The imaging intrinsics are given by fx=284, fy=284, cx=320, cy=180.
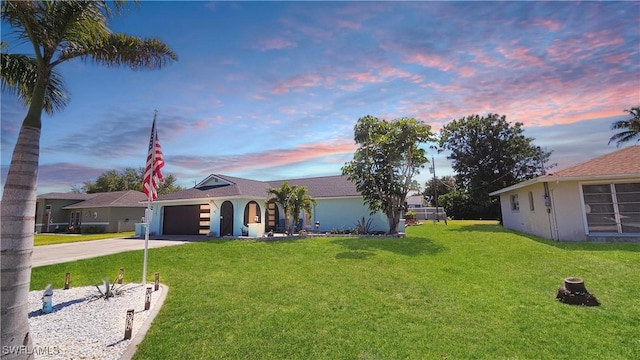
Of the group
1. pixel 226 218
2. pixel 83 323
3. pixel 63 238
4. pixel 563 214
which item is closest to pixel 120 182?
pixel 63 238

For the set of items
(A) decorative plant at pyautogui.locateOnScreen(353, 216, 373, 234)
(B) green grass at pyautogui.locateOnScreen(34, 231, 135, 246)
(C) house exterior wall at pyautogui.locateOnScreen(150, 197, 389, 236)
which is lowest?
(B) green grass at pyautogui.locateOnScreen(34, 231, 135, 246)

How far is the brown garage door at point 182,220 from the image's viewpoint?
22.5 meters

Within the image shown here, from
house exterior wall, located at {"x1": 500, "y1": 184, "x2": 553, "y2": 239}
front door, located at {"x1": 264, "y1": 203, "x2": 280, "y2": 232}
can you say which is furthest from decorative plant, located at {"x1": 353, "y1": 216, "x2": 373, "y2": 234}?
house exterior wall, located at {"x1": 500, "y1": 184, "x2": 553, "y2": 239}

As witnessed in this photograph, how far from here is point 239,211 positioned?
2031 centimetres

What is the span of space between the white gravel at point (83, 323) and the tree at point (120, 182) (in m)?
50.6

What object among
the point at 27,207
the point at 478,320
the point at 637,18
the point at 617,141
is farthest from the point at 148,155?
the point at 617,141

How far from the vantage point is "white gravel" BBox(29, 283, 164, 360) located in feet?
15.1

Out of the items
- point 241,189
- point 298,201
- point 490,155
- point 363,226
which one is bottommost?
point 363,226

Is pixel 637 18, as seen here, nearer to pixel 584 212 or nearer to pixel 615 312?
pixel 584 212

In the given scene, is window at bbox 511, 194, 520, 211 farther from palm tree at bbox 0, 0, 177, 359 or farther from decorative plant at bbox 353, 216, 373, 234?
palm tree at bbox 0, 0, 177, 359

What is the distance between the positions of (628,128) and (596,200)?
25373 millimetres

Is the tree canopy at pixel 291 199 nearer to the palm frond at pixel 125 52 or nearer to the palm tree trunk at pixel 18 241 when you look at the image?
the palm frond at pixel 125 52

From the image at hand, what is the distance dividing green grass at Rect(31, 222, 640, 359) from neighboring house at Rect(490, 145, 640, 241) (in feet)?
5.38

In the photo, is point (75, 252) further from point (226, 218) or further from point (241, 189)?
point (241, 189)
